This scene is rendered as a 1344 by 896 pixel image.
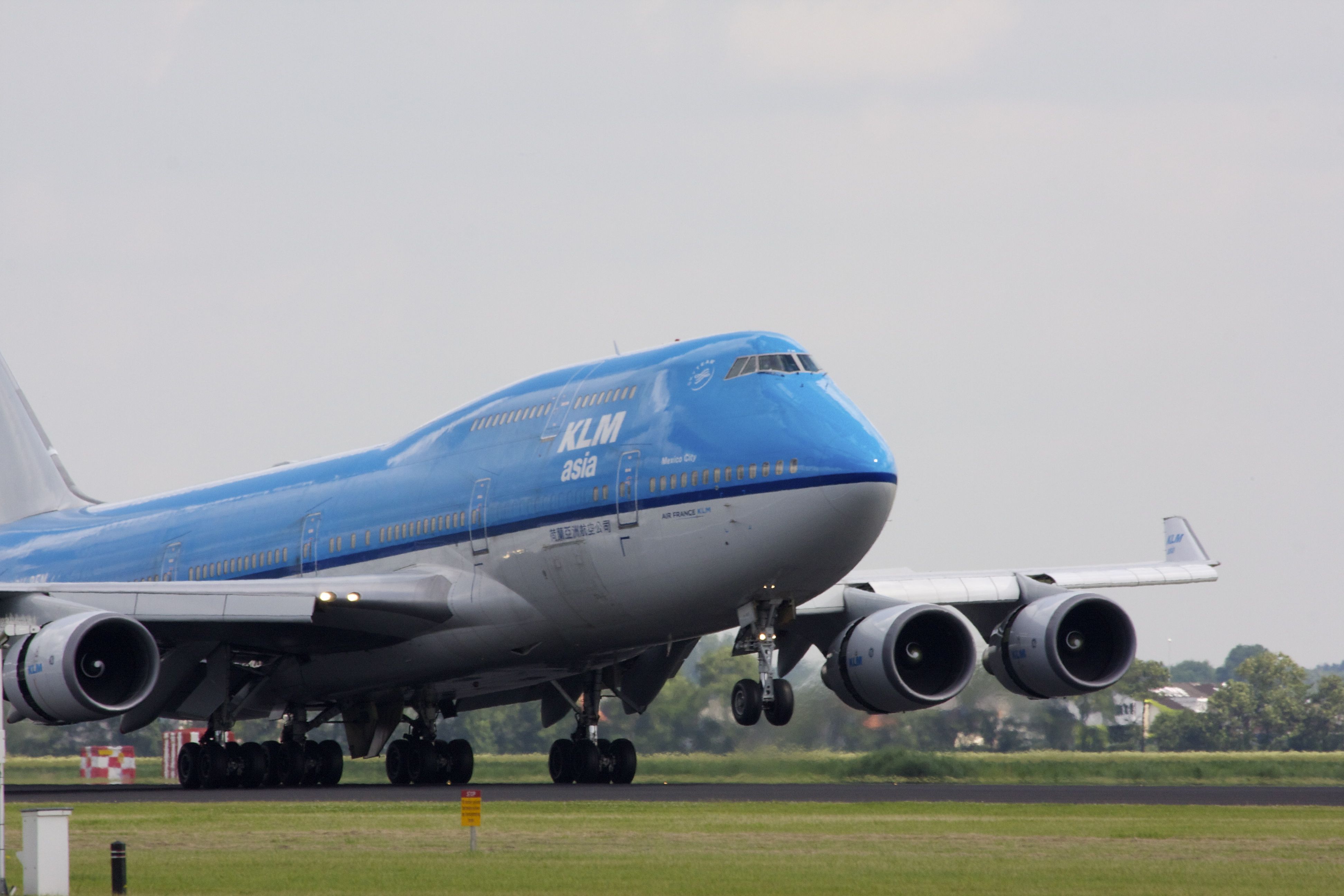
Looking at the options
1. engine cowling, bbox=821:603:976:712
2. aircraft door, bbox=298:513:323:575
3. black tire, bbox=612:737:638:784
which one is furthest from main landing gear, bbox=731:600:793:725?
aircraft door, bbox=298:513:323:575

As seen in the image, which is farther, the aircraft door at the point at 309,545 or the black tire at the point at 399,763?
the aircraft door at the point at 309,545

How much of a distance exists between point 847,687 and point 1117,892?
15380 mm

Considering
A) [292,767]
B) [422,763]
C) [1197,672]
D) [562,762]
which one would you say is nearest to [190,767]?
[292,767]

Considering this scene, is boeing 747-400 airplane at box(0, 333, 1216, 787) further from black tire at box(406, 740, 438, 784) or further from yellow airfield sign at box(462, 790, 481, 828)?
yellow airfield sign at box(462, 790, 481, 828)

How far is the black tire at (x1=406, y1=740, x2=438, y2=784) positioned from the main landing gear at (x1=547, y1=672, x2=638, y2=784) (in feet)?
6.78

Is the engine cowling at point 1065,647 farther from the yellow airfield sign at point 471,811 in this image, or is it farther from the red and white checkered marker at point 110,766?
the red and white checkered marker at point 110,766

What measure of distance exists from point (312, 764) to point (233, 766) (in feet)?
5.36

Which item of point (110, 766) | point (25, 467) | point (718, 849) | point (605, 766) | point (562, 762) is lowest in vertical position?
point (718, 849)

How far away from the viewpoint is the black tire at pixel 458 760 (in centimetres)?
3347

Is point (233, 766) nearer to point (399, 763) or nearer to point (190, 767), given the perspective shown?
point (190, 767)

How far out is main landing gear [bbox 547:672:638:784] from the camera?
32.7 m

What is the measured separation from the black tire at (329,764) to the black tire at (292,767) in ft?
1.22

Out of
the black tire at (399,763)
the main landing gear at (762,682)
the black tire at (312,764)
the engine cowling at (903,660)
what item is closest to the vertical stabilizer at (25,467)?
the black tire at (312,764)

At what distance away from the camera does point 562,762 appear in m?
33.2
